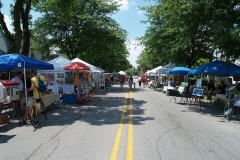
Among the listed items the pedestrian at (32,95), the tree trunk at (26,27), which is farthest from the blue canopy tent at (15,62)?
the tree trunk at (26,27)

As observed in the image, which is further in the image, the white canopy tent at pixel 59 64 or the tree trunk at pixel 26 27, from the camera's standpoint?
the white canopy tent at pixel 59 64

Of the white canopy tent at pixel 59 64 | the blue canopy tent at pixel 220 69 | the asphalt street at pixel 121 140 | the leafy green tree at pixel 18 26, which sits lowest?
the asphalt street at pixel 121 140

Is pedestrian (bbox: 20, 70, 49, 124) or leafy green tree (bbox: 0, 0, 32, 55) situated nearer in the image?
pedestrian (bbox: 20, 70, 49, 124)

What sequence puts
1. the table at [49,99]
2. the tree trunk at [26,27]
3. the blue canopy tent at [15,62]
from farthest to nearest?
the tree trunk at [26,27] → the table at [49,99] → the blue canopy tent at [15,62]

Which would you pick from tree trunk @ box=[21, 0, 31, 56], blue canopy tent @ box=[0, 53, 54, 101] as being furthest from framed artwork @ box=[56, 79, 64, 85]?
blue canopy tent @ box=[0, 53, 54, 101]

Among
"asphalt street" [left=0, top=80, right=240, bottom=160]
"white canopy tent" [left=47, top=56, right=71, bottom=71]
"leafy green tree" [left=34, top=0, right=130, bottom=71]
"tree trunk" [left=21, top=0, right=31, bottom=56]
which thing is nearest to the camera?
"asphalt street" [left=0, top=80, right=240, bottom=160]

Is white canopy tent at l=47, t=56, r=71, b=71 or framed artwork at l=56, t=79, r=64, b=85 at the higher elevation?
white canopy tent at l=47, t=56, r=71, b=71

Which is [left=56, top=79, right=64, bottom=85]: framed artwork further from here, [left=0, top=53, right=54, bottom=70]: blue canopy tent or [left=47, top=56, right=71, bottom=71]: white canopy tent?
[left=0, top=53, right=54, bottom=70]: blue canopy tent

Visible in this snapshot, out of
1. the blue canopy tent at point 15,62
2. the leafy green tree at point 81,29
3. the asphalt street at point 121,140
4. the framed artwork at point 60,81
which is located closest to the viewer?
the asphalt street at point 121,140

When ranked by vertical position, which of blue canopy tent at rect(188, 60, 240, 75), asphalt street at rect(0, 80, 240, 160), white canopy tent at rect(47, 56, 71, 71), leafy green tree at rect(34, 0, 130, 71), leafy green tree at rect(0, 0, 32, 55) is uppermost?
leafy green tree at rect(34, 0, 130, 71)

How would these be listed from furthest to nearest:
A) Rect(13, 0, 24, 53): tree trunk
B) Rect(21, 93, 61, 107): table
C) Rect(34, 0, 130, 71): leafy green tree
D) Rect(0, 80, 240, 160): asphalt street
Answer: Rect(34, 0, 130, 71): leafy green tree, Rect(13, 0, 24, 53): tree trunk, Rect(21, 93, 61, 107): table, Rect(0, 80, 240, 160): asphalt street

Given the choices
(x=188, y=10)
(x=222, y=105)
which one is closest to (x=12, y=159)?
(x=188, y=10)

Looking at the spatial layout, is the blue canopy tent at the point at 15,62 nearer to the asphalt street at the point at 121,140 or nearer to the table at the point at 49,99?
the table at the point at 49,99

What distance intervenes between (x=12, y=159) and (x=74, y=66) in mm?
10740
